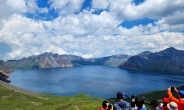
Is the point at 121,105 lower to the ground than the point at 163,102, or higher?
lower

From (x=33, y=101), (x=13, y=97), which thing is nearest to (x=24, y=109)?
(x=33, y=101)

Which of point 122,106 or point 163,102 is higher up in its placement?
point 163,102

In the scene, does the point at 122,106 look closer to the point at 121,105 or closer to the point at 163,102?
the point at 121,105

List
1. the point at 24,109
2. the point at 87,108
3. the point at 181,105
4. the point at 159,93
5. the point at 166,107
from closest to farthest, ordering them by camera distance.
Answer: the point at 181,105 → the point at 166,107 → the point at 24,109 → the point at 87,108 → the point at 159,93

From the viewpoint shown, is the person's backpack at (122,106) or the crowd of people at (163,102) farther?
the person's backpack at (122,106)

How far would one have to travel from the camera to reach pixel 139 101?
44.8ft

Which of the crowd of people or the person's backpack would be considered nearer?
the crowd of people

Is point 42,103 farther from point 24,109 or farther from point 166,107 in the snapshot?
point 166,107

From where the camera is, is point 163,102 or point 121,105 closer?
point 163,102

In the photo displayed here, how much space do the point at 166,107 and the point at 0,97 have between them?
417 feet

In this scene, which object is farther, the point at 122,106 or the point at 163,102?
the point at 122,106

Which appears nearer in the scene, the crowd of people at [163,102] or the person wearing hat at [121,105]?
the crowd of people at [163,102]

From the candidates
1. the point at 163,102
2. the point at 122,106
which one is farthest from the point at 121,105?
the point at 163,102

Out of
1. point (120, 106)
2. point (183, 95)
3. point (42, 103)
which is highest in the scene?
point (183, 95)
